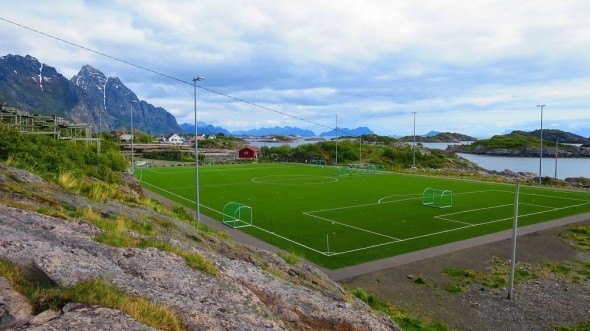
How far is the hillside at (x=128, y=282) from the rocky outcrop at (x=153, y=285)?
0.05 ft

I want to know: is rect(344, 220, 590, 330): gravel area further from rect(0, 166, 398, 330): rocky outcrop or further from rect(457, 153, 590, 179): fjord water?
rect(457, 153, 590, 179): fjord water

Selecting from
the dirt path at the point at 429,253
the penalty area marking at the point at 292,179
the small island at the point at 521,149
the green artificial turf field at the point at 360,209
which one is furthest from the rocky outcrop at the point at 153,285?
the small island at the point at 521,149

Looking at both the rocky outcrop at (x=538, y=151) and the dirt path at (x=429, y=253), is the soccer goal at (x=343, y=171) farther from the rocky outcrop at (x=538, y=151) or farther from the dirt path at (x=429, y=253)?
the rocky outcrop at (x=538, y=151)

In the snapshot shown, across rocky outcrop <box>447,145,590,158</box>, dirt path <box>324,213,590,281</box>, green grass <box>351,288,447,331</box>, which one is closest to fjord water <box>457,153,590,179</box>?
rocky outcrop <box>447,145,590,158</box>

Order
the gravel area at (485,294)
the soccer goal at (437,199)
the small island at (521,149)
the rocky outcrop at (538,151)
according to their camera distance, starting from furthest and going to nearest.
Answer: the small island at (521,149) → the rocky outcrop at (538,151) → the soccer goal at (437,199) → the gravel area at (485,294)

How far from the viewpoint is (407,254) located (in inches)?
795

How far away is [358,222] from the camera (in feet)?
89.6

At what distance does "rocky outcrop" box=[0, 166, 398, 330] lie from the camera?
4.32 meters

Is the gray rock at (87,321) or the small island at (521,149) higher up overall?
the small island at (521,149)

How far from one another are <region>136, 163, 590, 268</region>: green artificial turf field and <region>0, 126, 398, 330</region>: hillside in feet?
36.6

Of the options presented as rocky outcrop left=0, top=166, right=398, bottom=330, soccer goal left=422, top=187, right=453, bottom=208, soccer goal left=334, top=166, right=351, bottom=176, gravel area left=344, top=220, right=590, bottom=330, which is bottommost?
gravel area left=344, top=220, right=590, bottom=330

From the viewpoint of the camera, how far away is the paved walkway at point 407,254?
17656 millimetres

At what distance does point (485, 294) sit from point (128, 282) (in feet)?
45.7

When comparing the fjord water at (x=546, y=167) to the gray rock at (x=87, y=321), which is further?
the fjord water at (x=546, y=167)
